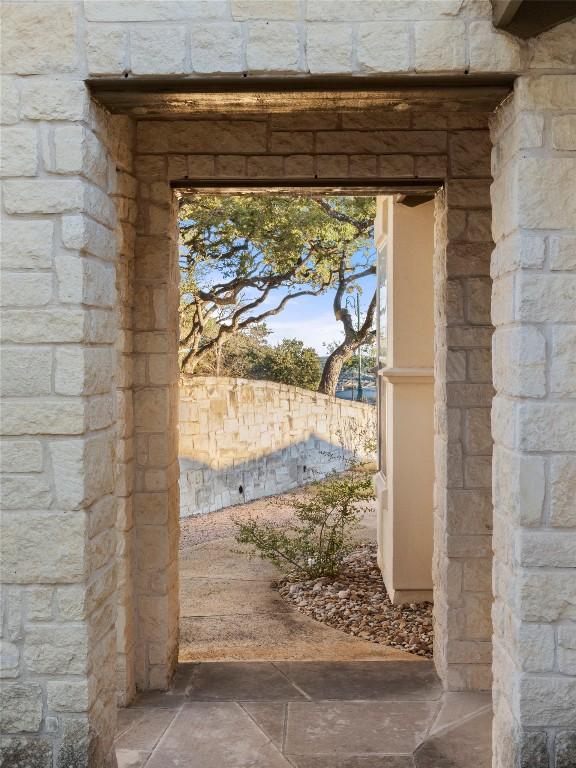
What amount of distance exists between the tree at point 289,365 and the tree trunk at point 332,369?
0.41 meters

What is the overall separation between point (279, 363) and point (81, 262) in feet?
43.0

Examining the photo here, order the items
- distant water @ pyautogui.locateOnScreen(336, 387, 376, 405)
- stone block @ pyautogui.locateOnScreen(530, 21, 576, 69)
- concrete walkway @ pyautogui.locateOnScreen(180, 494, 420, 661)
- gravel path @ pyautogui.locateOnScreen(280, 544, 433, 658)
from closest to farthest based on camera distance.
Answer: stone block @ pyautogui.locateOnScreen(530, 21, 576, 69), concrete walkway @ pyautogui.locateOnScreen(180, 494, 420, 661), gravel path @ pyautogui.locateOnScreen(280, 544, 433, 658), distant water @ pyautogui.locateOnScreen(336, 387, 376, 405)

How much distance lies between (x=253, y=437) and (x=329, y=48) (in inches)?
354

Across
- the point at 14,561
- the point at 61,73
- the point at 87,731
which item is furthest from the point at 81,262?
the point at 87,731

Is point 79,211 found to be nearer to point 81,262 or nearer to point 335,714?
point 81,262

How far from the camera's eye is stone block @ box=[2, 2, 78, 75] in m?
2.38

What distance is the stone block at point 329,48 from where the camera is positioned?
2.34m

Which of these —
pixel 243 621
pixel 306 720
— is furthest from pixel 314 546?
pixel 306 720

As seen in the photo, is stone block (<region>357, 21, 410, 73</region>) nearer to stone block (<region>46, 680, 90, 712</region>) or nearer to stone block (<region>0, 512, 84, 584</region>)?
stone block (<region>0, 512, 84, 584</region>)

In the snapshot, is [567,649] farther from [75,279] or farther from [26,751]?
[75,279]

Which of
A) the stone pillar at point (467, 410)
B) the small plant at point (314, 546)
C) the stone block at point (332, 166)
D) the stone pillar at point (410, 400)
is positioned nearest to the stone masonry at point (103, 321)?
the stone pillar at point (467, 410)

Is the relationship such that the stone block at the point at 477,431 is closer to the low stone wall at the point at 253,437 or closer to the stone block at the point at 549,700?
the stone block at the point at 549,700

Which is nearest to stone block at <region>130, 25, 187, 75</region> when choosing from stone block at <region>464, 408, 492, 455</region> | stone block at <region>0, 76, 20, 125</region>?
stone block at <region>0, 76, 20, 125</region>

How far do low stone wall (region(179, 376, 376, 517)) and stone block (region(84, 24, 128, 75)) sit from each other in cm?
659
